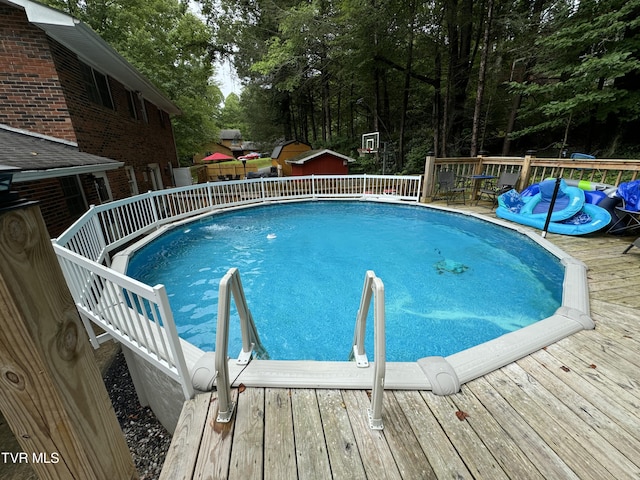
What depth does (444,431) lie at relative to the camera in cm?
175

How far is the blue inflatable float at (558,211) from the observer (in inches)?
210

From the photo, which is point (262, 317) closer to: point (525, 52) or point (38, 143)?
point (38, 143)

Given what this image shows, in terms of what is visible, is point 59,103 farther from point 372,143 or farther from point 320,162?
point 372,143

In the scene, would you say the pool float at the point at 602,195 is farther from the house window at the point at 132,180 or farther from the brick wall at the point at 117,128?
the house window at the point at 132,180

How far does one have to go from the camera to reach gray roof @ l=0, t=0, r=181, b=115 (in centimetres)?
499

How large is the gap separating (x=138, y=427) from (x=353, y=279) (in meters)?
3.84

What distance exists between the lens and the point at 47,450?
698mm

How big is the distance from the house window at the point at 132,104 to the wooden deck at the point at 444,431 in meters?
10.9

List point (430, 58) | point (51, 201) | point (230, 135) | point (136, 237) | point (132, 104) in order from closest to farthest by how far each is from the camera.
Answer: point (51, 201) < point (136, 237) < point (132, 104) < point (430, 58) < point (230, 135)

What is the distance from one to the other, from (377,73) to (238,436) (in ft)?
58.6

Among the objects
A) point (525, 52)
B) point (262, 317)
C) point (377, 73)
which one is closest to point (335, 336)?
point (262, 317)

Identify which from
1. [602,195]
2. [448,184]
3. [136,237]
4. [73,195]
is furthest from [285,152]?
[602,195]

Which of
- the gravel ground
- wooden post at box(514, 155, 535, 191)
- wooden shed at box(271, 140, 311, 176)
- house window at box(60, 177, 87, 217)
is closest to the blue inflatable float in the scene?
wooden post at box(514, 155, 535, 191)

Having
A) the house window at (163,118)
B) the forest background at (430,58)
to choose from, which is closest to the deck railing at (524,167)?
the forest background at (430,58)
